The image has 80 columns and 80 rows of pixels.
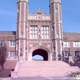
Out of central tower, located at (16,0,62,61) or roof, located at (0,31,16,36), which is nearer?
central tower, located at (16,0,62,61)

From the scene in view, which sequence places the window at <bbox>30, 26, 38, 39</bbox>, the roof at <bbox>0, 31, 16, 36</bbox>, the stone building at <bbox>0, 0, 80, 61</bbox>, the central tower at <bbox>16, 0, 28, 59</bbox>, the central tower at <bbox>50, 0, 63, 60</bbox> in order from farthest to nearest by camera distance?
the roof at <bbox>0, 31, 16, 36</bbox> → the window at <bbox>30, 26, 38, 39</bbox> → the stone building at <bbox>0, 0, 80, 61</bbox> → the central tower at <bbox>50, 0, 63, 60</bbox> → the central tower at <bbox>16, 0, 28, 59</bbox>

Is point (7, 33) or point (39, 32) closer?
point (39, 32)

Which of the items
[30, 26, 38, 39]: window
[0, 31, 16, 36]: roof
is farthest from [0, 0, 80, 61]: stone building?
[0, 31, 16, 36]: roof

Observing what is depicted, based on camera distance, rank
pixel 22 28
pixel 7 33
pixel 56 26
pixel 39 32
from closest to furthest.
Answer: pixel 22 28, pixel 56 26, pixel 39 32, pixel 7 33

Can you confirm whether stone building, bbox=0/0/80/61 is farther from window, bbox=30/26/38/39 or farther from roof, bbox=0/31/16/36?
roof, bbox=0/31/16/36

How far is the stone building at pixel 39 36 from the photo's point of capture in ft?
135

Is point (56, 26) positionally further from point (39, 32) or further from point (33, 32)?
point (33, 32)

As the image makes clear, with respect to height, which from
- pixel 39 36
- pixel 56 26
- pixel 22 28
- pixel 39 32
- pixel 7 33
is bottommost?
pixel 39 36

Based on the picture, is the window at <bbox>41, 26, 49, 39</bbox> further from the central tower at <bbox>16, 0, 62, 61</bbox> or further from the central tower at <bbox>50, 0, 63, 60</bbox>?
the central tower at <bbox>50, 0, 63, 60</bbox>

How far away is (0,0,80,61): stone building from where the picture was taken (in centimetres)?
4125

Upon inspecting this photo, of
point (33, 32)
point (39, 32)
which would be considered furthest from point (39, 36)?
point (33, 32)

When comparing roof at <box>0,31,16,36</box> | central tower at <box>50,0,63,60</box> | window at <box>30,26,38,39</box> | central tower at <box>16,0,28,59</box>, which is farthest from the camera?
roof at <box>0,31,16,36</box>

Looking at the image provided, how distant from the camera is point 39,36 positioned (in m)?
42.5

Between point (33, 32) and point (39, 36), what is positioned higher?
point (33, 32)
